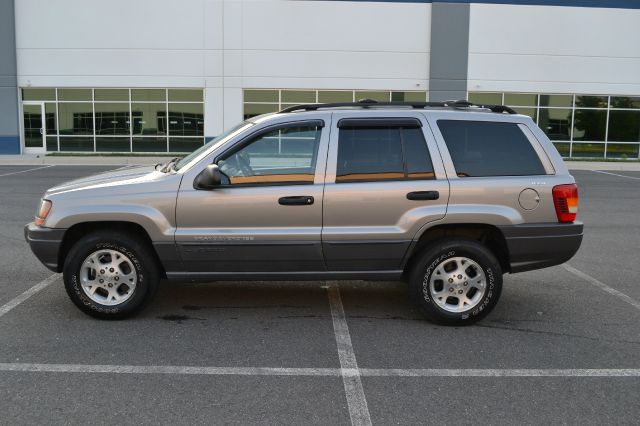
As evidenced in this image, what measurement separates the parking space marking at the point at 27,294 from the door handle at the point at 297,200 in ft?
8.99

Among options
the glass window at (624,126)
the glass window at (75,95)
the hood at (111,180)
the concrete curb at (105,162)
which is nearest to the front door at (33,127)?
the glass window at (75,95)

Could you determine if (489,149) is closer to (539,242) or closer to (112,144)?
(539,242)

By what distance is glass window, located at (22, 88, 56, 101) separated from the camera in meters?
27.9

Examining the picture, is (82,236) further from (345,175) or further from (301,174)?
(345,175)

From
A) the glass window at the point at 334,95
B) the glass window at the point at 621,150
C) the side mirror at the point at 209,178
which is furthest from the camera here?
the glass window at the point at 621,150

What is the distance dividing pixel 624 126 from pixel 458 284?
27185mm

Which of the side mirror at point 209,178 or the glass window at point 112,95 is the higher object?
the glass window at point 112,95

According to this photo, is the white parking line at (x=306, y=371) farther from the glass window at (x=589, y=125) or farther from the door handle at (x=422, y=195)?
the glass window at (x=589, y=125)

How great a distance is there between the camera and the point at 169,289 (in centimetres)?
644

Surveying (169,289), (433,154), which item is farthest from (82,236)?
(433,154)

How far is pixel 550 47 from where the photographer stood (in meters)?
27.3

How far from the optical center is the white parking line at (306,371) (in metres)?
4.36

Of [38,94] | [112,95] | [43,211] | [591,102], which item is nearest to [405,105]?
[43,211]

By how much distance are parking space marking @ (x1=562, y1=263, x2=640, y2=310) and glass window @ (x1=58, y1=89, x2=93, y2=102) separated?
24804 millimetres
